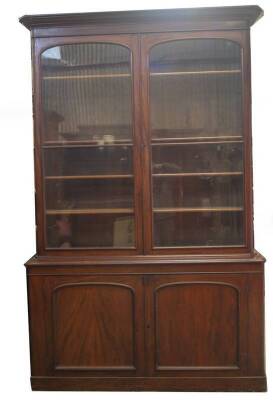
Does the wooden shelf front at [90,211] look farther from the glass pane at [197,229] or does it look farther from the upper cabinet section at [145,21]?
the upper cabinet section at [145,21]

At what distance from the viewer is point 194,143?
3.52 metres

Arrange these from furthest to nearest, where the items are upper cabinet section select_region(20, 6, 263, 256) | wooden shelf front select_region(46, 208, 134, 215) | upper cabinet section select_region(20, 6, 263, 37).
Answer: wooden shelf front select_region(46, 208, 134, 215)
upper cabinet section select_region(20, 6, 263, 256)
upper cabinet section select_region(20, 6, 263, 37)

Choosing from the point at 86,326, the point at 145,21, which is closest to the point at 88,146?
the point at 145,21

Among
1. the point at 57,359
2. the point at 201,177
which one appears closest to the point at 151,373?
the point at 57,359

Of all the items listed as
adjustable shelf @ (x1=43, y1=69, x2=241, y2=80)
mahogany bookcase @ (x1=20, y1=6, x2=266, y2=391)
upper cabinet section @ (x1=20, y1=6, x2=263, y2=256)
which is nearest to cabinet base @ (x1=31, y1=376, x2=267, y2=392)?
mahogany bookcase @ (x1=20, y1=6, x2=266, y2=391)

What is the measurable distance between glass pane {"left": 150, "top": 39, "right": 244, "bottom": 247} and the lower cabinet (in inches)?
12.7

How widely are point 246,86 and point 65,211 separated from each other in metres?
1.46

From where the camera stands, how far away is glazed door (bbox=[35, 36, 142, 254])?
349 cm

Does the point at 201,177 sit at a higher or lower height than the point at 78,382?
higher

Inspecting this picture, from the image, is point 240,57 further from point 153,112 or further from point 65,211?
point 65,211

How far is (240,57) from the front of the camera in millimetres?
3426

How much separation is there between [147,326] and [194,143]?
1.26 m

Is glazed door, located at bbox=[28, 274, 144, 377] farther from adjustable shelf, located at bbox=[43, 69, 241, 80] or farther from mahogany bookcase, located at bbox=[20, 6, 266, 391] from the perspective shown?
adjustable shelf, located at bbox=[43, 69, 241, 80]

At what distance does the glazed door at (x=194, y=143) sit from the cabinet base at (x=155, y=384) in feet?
2.83
